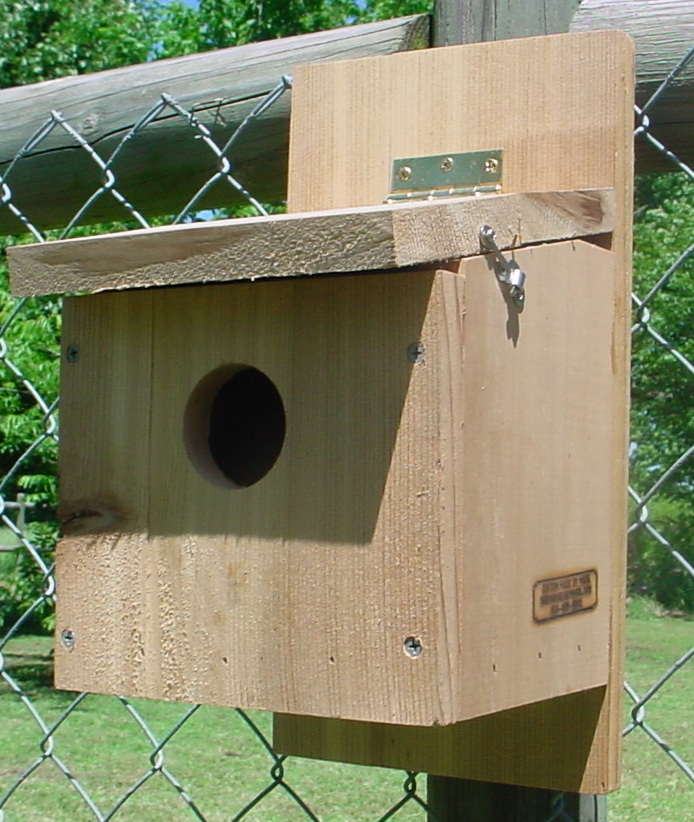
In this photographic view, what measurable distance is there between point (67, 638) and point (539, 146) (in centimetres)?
62

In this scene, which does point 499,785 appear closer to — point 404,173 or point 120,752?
point 404,173

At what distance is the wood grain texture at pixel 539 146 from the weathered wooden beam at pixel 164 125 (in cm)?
13

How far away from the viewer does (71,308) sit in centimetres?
124

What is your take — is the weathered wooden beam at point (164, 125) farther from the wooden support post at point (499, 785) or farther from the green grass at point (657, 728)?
the green grass at point (657, 728)

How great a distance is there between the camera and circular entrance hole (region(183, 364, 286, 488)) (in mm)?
1172

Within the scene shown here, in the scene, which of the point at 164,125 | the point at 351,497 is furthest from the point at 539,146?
the point at 164,125

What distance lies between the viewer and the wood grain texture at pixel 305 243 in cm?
98

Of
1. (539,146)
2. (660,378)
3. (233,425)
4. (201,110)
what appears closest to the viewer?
(539,146)

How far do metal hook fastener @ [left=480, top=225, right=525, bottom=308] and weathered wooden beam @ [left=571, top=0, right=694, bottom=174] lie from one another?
230 millimetres

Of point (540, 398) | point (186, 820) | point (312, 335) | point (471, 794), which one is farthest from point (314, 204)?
point (186, 820)

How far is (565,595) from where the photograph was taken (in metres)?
1.11

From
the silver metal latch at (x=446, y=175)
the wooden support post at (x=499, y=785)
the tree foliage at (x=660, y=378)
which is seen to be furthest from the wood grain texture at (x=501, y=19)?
the tree foliage at (x=660, y=378)

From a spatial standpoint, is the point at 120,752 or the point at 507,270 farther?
the point at 120,752

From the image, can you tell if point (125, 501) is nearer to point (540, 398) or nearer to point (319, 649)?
point (319, 649)
